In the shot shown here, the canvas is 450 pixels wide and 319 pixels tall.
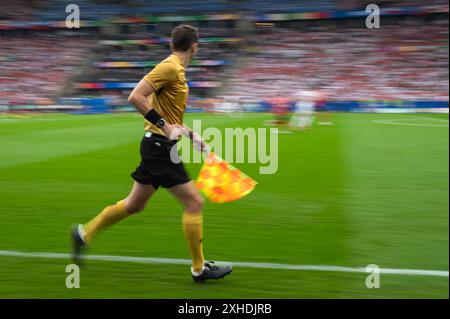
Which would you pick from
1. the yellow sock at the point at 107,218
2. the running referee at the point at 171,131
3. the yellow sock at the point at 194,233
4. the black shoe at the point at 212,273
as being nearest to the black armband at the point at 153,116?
the running referee at the point at 171,131

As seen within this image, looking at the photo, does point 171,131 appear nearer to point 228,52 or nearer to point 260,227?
point 260,227

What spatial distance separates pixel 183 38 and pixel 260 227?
8.83 feet

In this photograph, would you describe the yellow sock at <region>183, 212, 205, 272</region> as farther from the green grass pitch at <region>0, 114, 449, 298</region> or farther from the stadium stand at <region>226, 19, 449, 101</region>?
the stadium stand at <region>226, 19, 449, 101</region>

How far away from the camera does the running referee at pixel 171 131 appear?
422 cm

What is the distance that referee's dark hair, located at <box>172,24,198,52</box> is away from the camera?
435cm

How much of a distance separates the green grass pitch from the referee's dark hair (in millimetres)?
1877

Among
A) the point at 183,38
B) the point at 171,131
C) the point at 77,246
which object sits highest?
the point at 183,38

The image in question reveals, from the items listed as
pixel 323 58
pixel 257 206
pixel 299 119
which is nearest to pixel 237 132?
pixel 299 119

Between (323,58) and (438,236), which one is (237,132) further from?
(323,58)

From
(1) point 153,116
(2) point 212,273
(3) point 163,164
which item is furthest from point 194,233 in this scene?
→ (1) point 153,116

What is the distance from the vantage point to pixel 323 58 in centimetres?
3919

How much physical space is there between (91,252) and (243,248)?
1.47 m

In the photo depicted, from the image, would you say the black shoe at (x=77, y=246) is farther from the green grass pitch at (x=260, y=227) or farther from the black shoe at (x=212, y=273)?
the black shoe at (x=212, y=273)

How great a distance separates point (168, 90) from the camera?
436 centimetres
